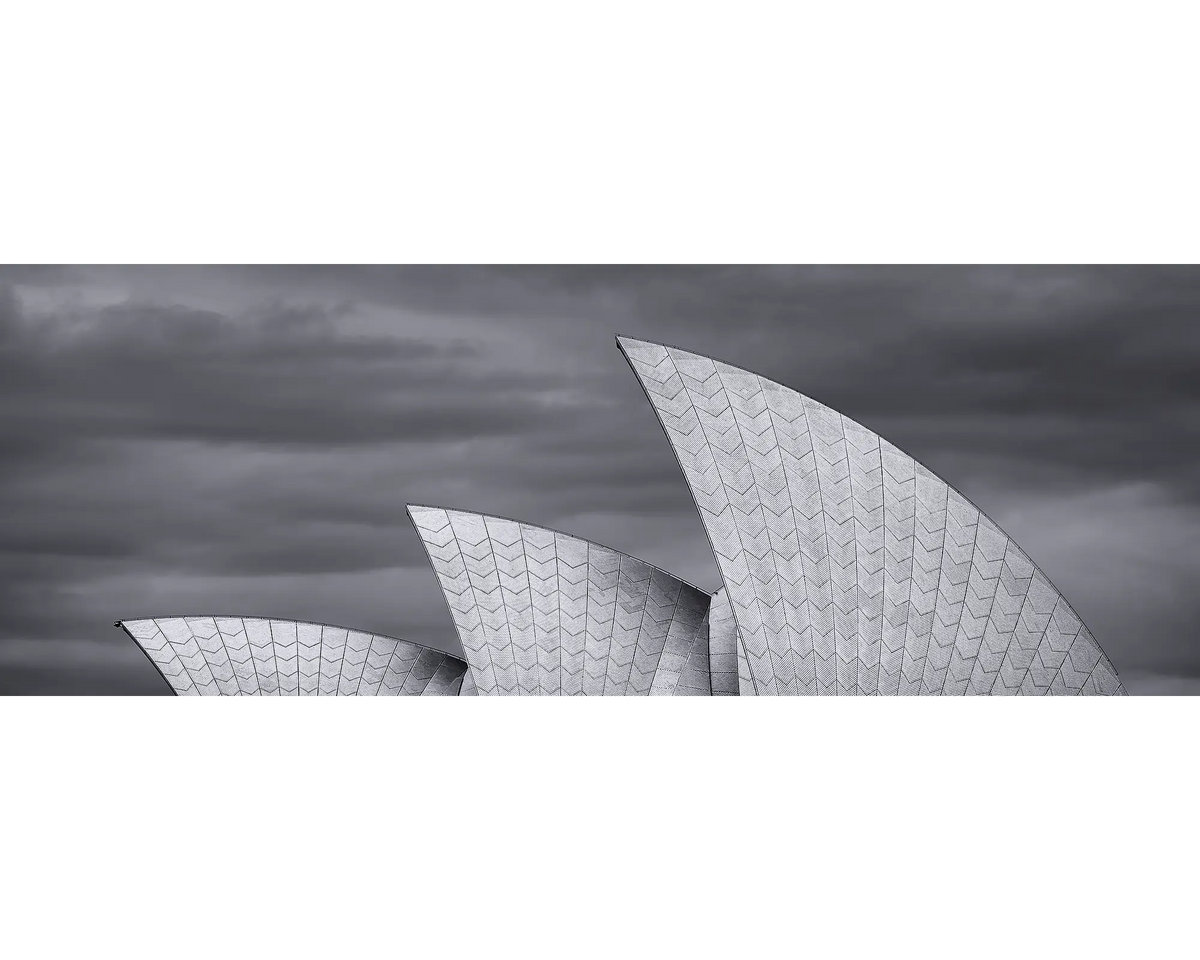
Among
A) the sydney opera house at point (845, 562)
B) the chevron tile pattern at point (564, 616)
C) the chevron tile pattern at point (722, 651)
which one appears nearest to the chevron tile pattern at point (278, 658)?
the chevron tile pattern at point (564, 616)

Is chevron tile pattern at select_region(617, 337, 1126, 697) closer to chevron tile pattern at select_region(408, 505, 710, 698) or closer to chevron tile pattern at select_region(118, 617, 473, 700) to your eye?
chevron tile pattern at select_region(408, 505, 710, 698)

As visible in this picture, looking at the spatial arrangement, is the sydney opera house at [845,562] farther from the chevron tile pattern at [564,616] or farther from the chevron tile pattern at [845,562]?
the chevron tile pattern at [564,616]

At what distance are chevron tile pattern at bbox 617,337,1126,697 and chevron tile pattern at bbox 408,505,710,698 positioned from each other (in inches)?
235

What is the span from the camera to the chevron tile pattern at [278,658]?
Answer: 39969 millimetres

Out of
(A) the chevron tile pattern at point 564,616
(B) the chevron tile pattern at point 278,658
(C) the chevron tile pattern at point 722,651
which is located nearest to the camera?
(C) the chevron tile pattern at point 722,651

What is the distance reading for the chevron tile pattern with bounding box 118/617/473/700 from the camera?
40.0 metres

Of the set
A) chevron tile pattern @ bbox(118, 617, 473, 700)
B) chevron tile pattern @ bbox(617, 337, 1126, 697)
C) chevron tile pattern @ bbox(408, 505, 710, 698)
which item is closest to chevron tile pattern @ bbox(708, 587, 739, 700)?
chevron tile pattern @ bbox(408, 505, 710, 698)

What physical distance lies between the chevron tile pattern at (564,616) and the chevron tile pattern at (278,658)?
6362 millimetres

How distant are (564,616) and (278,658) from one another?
12444 millimetres

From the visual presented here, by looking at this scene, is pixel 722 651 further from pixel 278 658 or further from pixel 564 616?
pixel 278 658

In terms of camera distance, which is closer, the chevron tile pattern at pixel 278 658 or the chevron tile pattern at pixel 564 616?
the chevron tile pattern at pixel 564 616

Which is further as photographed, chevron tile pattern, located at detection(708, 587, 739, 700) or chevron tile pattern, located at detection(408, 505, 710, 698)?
chevron tile pattern, located at detection(408, 505, 710, 698)
